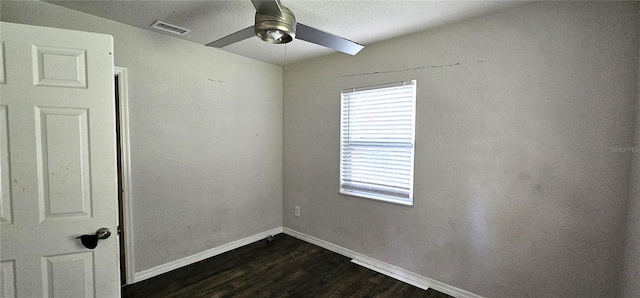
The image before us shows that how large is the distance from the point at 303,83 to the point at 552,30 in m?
2.36

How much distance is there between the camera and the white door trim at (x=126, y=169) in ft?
7.50

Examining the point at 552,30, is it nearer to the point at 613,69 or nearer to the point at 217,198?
the point at 613,69

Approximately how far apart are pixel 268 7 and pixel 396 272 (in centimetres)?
251

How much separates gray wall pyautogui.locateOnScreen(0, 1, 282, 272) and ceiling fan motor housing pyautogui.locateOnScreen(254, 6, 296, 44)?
1.53 m

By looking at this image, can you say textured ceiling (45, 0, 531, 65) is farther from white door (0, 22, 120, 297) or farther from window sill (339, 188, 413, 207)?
window sill (339, 188, 413, 207)

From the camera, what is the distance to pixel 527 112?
1923 mm

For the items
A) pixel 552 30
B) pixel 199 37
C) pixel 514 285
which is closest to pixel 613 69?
pixel 552 30

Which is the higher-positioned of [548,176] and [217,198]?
[548,176]

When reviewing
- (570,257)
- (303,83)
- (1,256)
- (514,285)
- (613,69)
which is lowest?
(514,285)

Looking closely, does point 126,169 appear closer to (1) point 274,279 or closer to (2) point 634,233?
(1) point 274,279

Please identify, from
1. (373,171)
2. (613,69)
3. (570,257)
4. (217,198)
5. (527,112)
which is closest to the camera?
(613,69)

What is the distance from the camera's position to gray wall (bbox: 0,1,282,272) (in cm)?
237

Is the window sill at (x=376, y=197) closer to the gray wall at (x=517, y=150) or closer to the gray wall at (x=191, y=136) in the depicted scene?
the gray wall at (x=517, y=150)

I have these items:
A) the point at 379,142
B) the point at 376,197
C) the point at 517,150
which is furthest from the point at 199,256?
the point at 517,150
